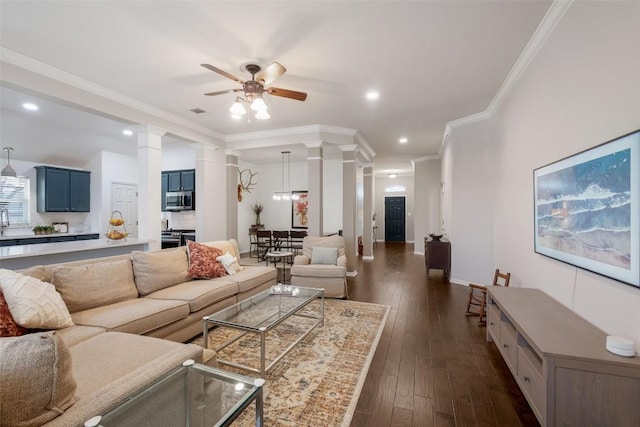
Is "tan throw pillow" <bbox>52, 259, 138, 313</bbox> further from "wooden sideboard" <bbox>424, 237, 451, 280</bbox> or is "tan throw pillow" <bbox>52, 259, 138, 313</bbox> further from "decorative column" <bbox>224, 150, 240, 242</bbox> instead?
"wooden sideboard" <bbox>424, 237, 451, 280</bbox>

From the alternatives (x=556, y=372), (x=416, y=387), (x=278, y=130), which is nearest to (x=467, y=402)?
(x=416, y=387)

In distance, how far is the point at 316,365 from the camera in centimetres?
240

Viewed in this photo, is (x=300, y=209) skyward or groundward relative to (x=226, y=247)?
skyward

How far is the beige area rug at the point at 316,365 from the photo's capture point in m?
1.84

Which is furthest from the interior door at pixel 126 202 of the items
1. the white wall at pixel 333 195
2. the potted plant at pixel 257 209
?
the white wall at pixel 333 195

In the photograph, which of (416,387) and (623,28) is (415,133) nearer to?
(623,28)

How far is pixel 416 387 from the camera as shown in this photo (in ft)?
7.02

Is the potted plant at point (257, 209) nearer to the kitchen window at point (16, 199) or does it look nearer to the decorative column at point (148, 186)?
the decorative column at point (148, 186)

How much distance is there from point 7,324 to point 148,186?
294 cm

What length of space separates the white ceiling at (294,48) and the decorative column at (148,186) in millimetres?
567

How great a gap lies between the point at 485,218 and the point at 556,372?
3615 mm

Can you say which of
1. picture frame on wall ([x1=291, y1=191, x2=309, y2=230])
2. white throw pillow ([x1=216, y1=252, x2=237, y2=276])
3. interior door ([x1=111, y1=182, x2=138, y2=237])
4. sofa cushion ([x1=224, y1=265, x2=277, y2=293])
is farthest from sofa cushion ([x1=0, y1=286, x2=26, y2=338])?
picture frame on wall ([x1=291, y1=191, x2=309, y2=230])

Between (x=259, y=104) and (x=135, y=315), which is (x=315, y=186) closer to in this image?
(x=259, y=104)

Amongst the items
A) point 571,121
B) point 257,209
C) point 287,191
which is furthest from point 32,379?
point 257,209
